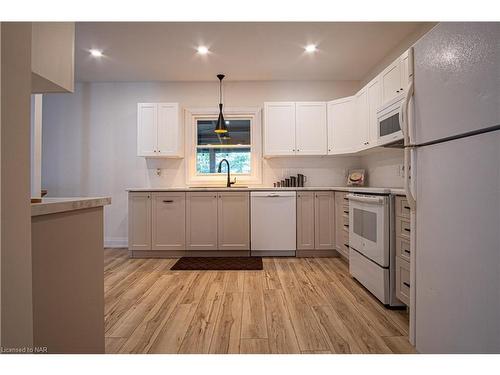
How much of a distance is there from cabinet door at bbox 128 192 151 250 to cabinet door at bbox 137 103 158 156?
724mm

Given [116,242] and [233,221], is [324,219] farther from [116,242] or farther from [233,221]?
[116,242]

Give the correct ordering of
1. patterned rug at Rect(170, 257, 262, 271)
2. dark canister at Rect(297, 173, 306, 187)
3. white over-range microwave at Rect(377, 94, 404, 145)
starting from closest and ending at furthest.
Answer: white over-range microwave at Rect(377, 94, 404, 145)
patterned rug at Rect(170, 257, 262, 271)
dark canister at Rect(297, 173, 306, 187)

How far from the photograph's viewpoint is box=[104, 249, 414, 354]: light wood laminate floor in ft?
5.00

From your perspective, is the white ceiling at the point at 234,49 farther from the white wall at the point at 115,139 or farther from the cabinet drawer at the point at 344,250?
the cabinet drawer at the point at 344,250

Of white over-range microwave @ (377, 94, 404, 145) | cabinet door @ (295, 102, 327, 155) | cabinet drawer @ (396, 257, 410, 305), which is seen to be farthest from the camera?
cabinet door @ (295, 102, 327, 155)

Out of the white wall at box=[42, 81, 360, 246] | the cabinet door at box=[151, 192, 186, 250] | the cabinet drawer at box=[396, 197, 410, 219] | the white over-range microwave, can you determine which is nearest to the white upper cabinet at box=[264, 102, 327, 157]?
the white wall at box=[42, 81, 360, 246]

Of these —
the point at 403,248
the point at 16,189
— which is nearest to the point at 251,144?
the point at 403,248

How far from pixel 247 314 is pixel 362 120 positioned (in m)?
2.63

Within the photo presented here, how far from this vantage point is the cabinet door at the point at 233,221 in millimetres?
3488

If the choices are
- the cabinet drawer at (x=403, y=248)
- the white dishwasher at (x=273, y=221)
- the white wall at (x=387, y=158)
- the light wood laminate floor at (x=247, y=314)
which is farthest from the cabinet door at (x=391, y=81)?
the light wood laminate floor at (x=247, y=314)

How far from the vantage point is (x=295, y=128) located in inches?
150

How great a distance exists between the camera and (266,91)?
13.5ft

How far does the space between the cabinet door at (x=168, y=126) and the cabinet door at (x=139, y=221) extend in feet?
2.47

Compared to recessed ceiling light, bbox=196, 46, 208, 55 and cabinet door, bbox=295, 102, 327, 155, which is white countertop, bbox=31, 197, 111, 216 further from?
cabinet door, bbox=295, 102, 327, 155
